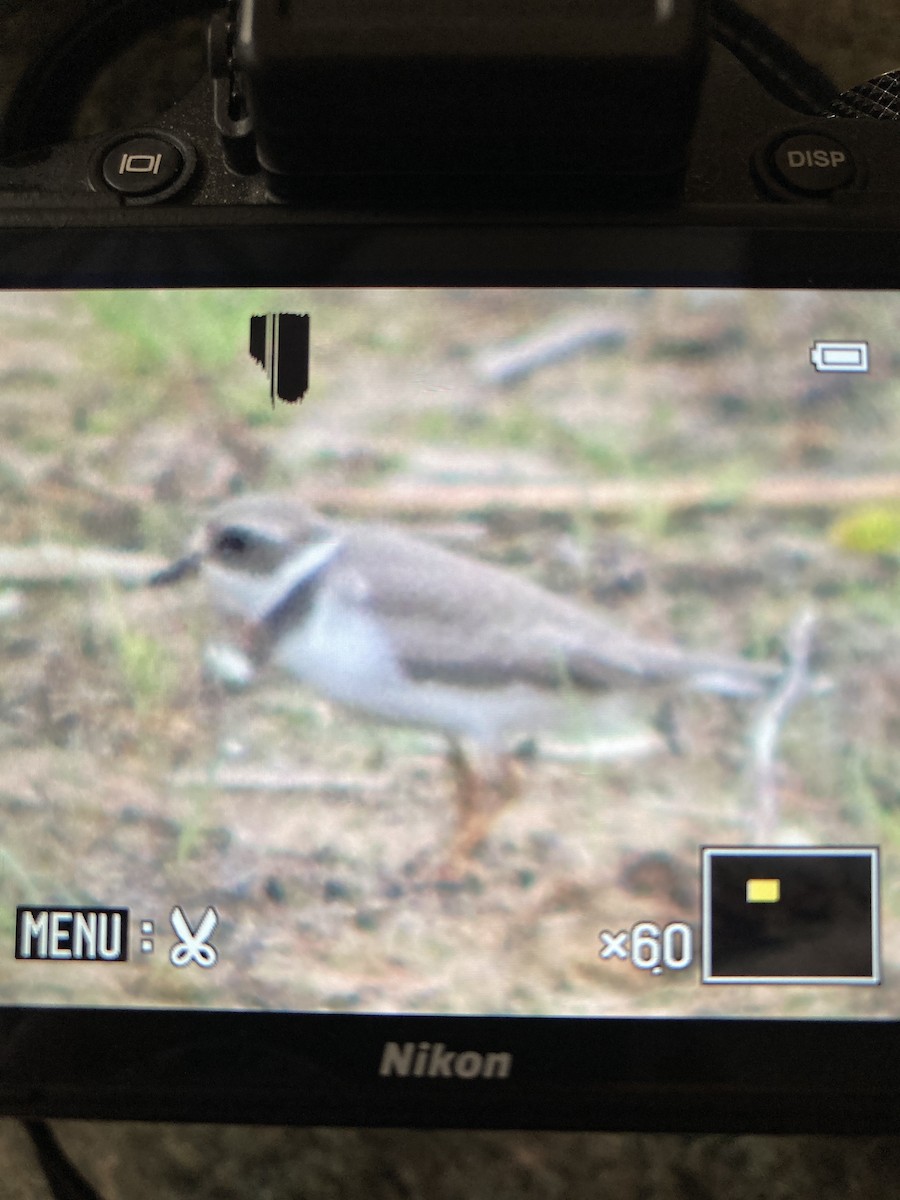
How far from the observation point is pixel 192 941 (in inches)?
14.4

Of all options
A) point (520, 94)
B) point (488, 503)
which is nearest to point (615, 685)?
point (488, 503)

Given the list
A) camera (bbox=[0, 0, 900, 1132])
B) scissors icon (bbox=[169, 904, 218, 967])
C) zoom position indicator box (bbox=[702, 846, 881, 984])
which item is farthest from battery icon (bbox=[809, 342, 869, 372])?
scissors icon (bbox=[169, 904, 218, 967])

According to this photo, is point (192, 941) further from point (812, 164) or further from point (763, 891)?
point (812, 164)

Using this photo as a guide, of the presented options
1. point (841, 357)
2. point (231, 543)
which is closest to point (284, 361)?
point (231, 543)

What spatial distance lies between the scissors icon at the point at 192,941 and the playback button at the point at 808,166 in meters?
0.31

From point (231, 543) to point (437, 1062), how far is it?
18 centimetres

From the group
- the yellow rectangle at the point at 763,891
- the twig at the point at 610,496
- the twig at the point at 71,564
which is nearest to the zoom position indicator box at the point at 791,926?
the yellow rectangle at the point at 763,891

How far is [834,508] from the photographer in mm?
369

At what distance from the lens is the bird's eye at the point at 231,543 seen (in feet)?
1.22

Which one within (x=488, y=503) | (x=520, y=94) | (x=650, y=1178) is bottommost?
(x=650, y=1178)

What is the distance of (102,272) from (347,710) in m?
0.17

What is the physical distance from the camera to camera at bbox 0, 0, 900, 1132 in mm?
360

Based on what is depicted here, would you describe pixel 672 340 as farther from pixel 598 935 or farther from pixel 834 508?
pixel 598 935

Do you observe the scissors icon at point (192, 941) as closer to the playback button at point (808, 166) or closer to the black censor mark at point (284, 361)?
the black censor mark at point (284, 361)
